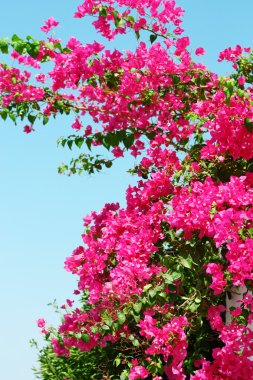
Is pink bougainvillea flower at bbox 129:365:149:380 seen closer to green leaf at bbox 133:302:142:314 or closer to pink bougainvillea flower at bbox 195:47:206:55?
green leaf at bbox 133:302:142:314

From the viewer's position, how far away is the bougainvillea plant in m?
5.87

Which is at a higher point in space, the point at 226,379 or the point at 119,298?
the point at 119,298

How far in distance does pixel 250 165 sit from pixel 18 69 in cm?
262

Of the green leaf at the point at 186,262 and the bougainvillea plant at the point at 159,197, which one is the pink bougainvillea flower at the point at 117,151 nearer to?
the bougainvillea plant at the point at 159,197

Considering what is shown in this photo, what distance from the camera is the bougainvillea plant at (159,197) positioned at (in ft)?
19.3

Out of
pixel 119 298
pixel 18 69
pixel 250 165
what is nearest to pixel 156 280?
pixel 119 298

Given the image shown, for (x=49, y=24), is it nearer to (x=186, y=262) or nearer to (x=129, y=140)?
(x=129, y=140)

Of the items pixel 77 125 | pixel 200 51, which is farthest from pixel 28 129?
pixel 200 51

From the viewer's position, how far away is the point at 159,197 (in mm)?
6852

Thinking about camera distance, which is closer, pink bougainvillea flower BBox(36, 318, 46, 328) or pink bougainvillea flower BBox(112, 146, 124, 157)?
pink bougainvillea flower BBox(112, 146, 124, 157)

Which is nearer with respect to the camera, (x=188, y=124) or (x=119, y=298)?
(x=119, y=298)

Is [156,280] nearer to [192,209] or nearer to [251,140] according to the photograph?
[192,209]

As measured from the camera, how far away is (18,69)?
7148 mm

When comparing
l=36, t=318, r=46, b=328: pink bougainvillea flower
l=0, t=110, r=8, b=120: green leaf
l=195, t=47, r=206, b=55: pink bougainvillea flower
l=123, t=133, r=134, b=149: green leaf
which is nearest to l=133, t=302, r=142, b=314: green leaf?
l=123, t=133, r=134, b=149: green leaf
